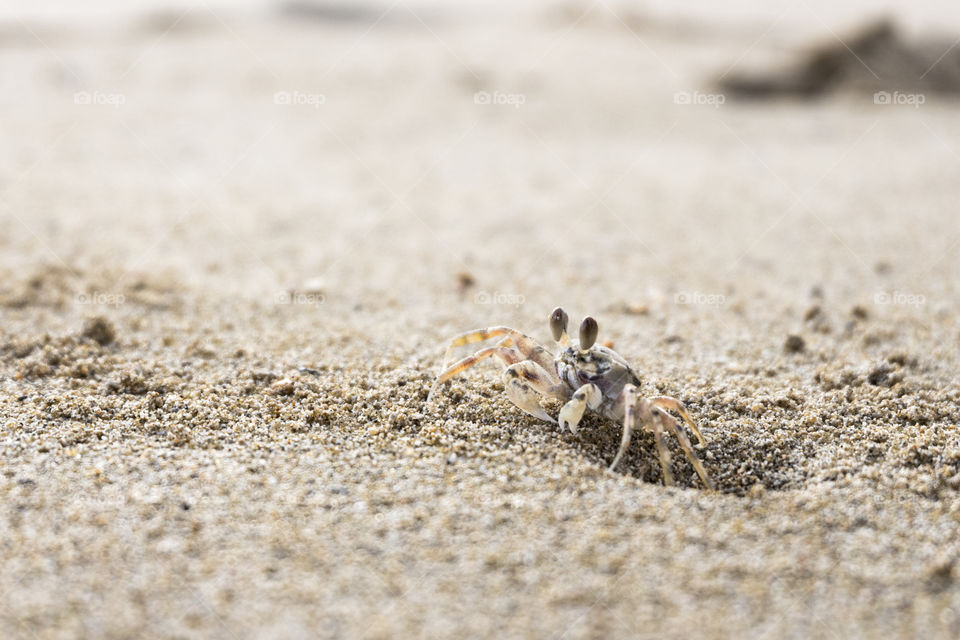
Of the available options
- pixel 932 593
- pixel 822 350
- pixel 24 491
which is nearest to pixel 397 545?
pixel 24 491
